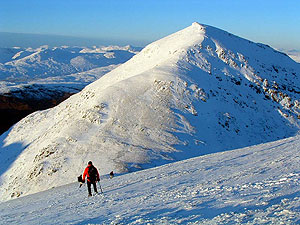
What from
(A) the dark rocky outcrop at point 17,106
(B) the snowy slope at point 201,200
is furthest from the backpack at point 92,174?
(A) the dark rocky outcrop at point 17,106

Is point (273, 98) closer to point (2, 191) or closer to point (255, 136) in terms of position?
point (255, 136)

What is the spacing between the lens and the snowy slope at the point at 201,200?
26.2 ft

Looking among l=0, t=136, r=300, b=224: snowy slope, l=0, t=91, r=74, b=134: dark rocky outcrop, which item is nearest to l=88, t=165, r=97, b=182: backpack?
l=0, t=136, r=300, b=224: snowy slope

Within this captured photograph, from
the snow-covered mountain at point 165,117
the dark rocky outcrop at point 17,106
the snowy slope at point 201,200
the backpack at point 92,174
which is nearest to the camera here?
the snowy slope at point 201,200

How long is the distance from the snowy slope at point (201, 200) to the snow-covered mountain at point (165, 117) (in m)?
10.6

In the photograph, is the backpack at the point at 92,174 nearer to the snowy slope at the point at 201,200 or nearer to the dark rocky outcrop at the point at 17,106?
the snowy slope at the point at 201,200

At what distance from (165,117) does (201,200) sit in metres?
21.4

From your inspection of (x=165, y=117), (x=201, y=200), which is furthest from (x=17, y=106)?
(x=201, y=200)

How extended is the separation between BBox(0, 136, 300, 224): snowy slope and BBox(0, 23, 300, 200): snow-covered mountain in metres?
10.6

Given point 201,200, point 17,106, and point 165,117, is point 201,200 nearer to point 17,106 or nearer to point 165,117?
point 165,117

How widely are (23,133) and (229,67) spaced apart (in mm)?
29390

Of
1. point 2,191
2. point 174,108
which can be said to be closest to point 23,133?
point 2,191

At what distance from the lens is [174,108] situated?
32.4 m

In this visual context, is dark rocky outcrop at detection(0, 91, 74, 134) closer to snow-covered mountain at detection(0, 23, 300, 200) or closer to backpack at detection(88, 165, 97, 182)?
snow-covered mountain at detection(0, 23, 300, 200)
